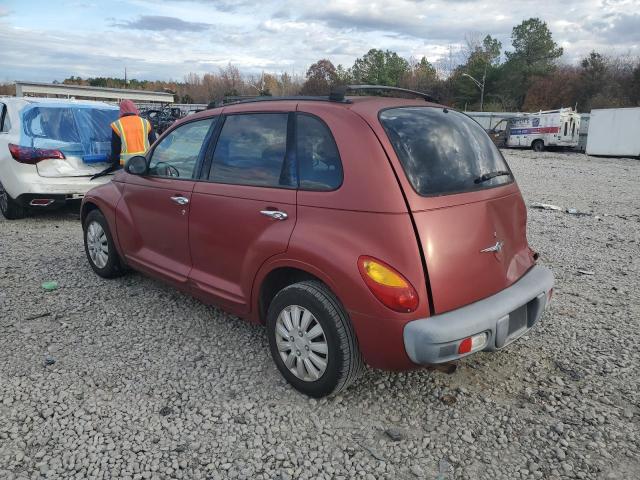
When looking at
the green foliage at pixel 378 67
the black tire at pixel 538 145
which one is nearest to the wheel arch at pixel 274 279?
the black tire at pixel 538 145

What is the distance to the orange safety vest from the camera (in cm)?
678

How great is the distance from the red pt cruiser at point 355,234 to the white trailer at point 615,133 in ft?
88.4

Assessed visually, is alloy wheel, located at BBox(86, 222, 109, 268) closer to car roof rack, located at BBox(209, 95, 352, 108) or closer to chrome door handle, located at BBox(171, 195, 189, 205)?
chrome door handle, located at BBox(171, 195, 189, 205)

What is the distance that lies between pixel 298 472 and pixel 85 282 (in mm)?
3476

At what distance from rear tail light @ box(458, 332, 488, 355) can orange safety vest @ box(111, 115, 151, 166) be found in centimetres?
551

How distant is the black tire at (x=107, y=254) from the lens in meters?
4.84

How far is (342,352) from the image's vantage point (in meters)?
2.80

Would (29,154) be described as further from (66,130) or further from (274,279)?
(274,279)

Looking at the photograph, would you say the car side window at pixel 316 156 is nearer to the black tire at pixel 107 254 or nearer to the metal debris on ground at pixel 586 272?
the black tire at pixel 107 254

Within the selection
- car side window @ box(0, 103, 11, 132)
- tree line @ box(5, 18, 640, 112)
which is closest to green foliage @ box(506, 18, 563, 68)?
tree line @ box(5, 18, 640, 112)

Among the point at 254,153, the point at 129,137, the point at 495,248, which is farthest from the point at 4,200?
the point at 495,248

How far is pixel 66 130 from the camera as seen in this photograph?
24.2 ft

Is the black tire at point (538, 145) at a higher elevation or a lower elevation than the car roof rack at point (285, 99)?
lower

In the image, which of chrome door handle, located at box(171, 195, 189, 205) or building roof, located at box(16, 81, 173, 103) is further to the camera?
building roof, located at box(16, 81, 173, 103)
